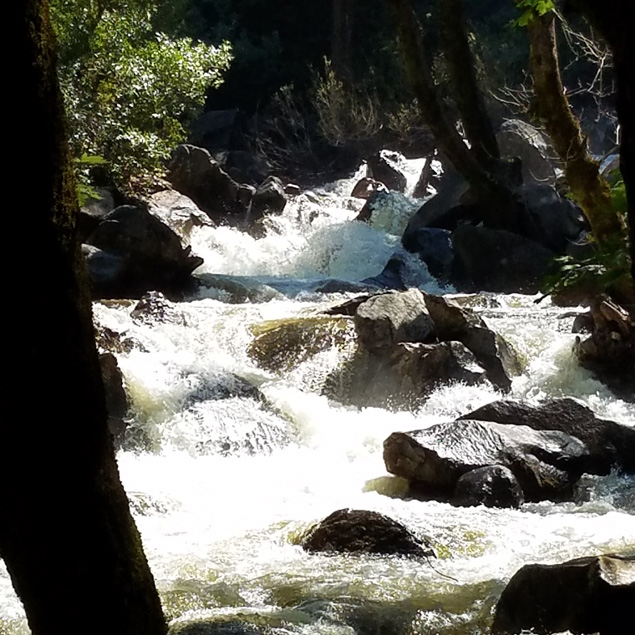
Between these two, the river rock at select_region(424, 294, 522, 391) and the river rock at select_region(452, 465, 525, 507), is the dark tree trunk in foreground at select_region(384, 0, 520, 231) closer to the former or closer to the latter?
the river rock at select_region(424, 294, 522, 391)

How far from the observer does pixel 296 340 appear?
1106 cm

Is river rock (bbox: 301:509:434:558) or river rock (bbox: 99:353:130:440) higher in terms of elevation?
river rock (bbox: 99:353:130:440)

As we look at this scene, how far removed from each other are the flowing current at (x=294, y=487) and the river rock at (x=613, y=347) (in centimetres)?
19

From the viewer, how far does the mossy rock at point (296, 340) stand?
10852 millimetres

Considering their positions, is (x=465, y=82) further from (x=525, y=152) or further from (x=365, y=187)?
(x=365, y=187)

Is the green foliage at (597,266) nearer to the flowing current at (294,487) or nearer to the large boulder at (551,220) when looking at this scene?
the flowing current at (294,487)

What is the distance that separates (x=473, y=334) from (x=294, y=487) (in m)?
3.78

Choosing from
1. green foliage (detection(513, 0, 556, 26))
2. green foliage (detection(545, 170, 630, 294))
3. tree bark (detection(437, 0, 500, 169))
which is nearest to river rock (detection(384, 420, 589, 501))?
green foliage (detection(545, 170, 630, 294))

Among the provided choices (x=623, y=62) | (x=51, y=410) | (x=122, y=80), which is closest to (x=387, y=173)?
(x=122, y=80)

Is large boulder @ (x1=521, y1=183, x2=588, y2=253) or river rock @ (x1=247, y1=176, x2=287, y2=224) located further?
river rock @ (x1=247, y1=176, x2=287, y2=224)

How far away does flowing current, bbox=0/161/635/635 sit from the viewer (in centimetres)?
518

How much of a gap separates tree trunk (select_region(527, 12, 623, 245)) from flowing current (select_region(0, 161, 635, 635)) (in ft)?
6.73

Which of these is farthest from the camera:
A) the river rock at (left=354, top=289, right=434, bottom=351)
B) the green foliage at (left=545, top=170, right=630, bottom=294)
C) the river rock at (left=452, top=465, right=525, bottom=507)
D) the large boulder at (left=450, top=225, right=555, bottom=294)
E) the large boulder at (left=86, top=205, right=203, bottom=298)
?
the large boulder at (left=450, top=225, right=555, bottom=294)

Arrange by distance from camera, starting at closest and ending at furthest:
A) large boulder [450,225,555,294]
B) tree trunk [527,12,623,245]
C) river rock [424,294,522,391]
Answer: tree trunk [527,12,623,245] < river rock [424,294,522,391] < large boulder [450,225,555,294]
